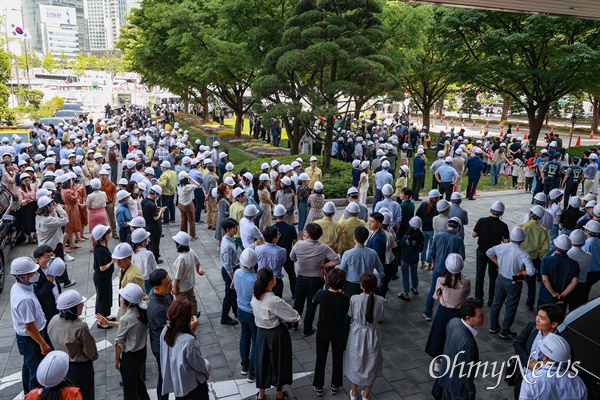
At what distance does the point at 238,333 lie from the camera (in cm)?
706

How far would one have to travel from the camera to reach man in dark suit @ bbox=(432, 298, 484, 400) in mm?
4379

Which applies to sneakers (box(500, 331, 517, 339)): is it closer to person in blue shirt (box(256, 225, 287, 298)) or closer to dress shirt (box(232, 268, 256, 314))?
person in blue shirt (box(256, 225, 287, 298))

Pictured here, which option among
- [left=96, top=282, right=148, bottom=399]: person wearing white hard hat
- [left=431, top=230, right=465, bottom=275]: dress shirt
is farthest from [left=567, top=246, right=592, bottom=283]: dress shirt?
[left=96, top=282, right=148, bottom=399]: person wearing white hard hat

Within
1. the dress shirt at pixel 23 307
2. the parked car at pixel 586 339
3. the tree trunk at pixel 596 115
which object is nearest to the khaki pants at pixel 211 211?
the dress shirt at pixel 23 307

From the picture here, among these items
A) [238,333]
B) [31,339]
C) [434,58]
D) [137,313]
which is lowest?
[238,333]

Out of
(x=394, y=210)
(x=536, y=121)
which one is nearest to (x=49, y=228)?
(x=394, y=210)

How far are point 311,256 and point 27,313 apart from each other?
340cm

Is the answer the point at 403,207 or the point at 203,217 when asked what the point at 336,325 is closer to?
the point at 403,207

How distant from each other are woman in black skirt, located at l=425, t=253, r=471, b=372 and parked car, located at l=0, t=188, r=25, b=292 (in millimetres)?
7318

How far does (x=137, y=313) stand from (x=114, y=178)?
12.9 metres

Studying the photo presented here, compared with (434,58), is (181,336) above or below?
below

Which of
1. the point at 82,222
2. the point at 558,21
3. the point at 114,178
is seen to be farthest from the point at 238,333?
the point at 558,21

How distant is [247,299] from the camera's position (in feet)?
18.4

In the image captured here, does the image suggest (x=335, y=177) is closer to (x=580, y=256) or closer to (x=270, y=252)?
(x=270, y=252)
